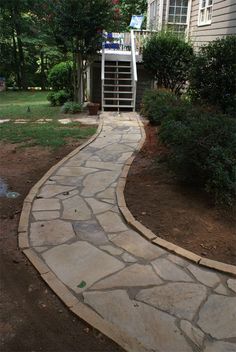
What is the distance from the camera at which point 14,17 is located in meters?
18.8

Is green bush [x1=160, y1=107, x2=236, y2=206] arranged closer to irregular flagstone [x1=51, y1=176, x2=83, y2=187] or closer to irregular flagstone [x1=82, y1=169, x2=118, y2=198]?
irregular flagstone [x1=82, y1=169, x2=118, y2=198]

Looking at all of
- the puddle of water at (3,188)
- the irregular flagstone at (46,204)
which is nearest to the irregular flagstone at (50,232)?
the irregular flagstone at (46,204)

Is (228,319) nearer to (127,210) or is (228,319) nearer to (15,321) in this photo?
(15,321)

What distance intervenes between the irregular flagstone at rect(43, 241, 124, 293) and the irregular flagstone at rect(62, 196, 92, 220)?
585mm

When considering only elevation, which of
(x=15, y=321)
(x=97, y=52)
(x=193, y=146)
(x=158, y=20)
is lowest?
(x=15, y=321)

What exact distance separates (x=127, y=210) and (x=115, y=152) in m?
2.60

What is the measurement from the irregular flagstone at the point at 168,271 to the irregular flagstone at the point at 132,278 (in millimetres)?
62

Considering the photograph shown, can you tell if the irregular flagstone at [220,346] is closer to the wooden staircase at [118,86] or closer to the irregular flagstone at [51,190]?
the irregular flagstone at [51,190]

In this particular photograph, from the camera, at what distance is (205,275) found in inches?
123

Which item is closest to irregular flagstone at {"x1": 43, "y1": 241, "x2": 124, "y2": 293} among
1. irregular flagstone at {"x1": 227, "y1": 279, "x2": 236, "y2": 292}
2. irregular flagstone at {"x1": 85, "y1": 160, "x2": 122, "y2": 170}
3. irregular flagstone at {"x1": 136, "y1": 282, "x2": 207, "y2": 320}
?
irregular flagstone at {"x1": 136, "y1": 282, "x2": 207, "y2": 320}

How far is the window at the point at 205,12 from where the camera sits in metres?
11.1

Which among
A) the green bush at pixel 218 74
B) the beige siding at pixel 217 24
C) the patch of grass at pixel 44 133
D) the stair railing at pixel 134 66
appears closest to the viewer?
the patch of grass at pixel 44 133

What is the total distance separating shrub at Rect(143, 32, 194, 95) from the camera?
11.0m

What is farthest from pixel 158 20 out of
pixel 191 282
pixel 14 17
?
pixel 191 282
